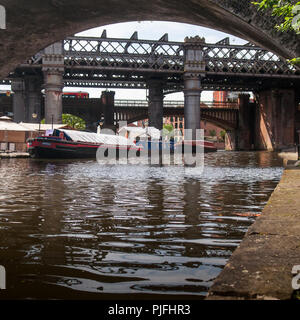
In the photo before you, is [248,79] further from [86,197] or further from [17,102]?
[86,197]

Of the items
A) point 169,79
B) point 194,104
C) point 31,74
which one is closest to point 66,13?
point 194,104

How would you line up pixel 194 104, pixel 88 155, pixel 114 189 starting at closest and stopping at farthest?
pixel 114 189, pixel 88 155, pixel 194 104

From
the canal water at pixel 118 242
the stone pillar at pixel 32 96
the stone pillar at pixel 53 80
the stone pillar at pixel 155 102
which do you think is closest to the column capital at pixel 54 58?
the stone pillar at pixel 53 80

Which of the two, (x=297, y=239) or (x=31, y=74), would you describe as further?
(x=31, y=74)

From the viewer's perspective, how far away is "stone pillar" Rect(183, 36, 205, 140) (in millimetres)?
50125

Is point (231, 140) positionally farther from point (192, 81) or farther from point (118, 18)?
point (118, 18)

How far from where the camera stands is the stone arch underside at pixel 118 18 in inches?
377

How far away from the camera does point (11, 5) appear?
10445 millimetres

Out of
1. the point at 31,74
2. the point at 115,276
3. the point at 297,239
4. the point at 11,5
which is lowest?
the point at 115,276

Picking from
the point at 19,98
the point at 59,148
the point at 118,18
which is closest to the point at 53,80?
the point at 59,148

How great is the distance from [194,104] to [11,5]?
134 ft

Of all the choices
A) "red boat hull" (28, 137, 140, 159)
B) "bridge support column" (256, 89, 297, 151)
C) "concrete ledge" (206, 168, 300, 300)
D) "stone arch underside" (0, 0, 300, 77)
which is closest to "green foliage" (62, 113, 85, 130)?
"bridge support column" (256, 89, 297, 151)

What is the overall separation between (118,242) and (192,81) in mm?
46334

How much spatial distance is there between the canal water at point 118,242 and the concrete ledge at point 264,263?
1.81ft
